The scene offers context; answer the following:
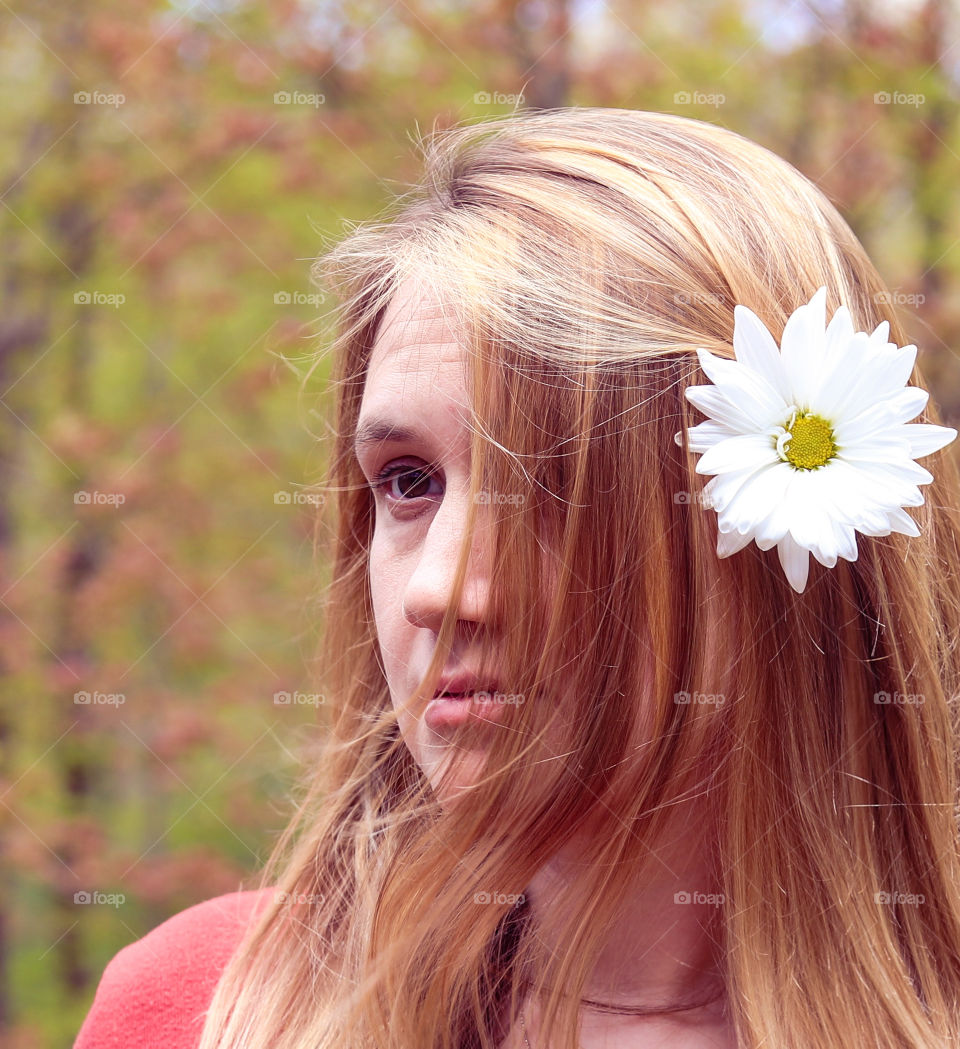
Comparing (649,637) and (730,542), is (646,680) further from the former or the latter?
(730,542)

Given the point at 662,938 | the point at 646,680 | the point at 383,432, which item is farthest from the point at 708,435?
the point at 662,938

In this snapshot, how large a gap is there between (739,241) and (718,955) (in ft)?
2.91

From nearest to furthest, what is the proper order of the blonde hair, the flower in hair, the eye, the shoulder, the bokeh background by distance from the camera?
1. the flower in hair
2. the blonde hair
3. the eye
4. the shoulder
5. the bokeh background

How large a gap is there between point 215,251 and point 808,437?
341 cm

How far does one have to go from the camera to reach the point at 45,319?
411 centimetres

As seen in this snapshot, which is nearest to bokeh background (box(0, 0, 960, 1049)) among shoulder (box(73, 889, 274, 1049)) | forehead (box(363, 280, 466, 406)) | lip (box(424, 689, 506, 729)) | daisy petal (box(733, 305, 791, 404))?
shoulder (box(73, 889, 274, 1049))

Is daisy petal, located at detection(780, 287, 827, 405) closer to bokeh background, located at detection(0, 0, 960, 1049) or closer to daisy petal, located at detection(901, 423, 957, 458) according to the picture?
daisy petal, located at detection(901, 423, 957, 458)

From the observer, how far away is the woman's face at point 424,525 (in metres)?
1.10

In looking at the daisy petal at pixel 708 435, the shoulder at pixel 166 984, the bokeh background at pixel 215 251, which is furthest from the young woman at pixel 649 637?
the bokeh background at pixel 215 251

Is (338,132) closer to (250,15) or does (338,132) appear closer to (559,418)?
(250,15)

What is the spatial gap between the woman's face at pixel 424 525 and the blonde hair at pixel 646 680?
27mm

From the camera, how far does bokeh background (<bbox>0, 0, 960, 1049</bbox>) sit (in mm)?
3600

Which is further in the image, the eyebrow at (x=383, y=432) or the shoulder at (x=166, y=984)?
the shoulder at (x=166, y=984)

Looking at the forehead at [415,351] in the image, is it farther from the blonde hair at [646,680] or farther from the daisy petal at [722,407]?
the daisy petal at [722,407]
